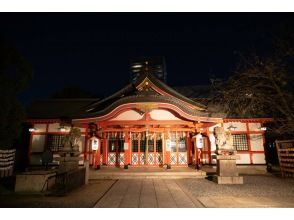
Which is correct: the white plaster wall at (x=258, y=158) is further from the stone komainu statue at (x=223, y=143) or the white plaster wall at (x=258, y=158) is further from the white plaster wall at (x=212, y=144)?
the stone komainu statue at (x=223, y=143)

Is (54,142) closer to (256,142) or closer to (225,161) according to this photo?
(225,161)

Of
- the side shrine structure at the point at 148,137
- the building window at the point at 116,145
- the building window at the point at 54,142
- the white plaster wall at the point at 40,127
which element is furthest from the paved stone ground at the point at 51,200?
the white plaster wall at the point at 40,127

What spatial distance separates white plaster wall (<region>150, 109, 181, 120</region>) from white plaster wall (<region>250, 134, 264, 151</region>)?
626 cm

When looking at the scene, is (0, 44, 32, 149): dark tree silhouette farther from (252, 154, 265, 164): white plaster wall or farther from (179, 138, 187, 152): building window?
(252, 154, 265, 164): white plaster wall

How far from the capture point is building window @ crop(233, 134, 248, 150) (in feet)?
49.6

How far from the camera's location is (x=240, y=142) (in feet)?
49.9

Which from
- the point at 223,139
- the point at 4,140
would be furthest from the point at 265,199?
the point at 4,140

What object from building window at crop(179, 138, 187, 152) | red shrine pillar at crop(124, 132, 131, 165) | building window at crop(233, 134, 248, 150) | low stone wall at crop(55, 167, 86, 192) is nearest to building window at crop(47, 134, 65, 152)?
red shrine pillar at crop(124, 132, 131, 165)

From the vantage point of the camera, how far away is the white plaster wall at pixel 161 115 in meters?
13.7

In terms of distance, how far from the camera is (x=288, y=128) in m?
10.5

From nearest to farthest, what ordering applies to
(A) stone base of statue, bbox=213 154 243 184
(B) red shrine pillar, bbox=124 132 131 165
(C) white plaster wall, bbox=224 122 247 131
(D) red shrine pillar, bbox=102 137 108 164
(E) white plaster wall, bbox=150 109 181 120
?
(A) stone base of statue, bbox=213 154 243 184 → (E) white plaster wall, bbox=150 109 181 120 → (B) red shrine pillar, bbox=124 132 131 165 → (D) red shrine pillar, bbox=102 137 108 164 → (C) white plaster wall, bbox=224 122 247 131

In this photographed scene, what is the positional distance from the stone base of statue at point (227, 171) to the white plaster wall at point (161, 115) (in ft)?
14.6

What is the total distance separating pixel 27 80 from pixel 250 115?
14551 mm

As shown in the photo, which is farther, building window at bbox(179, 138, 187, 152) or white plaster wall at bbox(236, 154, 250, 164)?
building window at bbox(179, 138, 187, 152)
